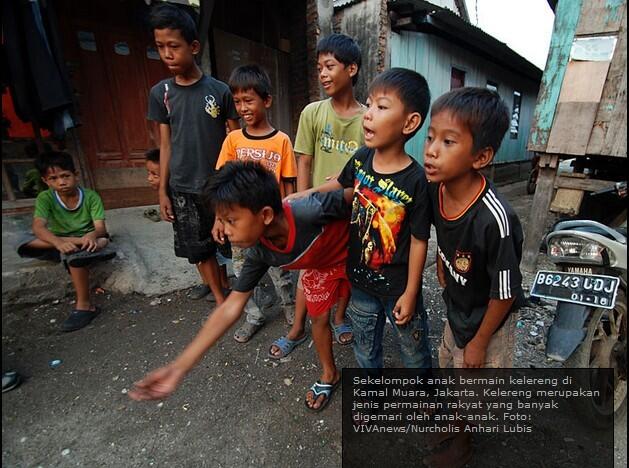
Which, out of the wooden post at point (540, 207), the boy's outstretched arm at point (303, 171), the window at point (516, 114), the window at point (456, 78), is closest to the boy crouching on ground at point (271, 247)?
the boy's outstretched arm at point (303, 171)

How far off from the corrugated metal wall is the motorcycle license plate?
525cm

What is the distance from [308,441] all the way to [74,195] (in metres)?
2.65

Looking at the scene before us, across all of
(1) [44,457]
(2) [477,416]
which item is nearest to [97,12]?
(1) [44,457]

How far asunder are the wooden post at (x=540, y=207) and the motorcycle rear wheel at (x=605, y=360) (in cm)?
201

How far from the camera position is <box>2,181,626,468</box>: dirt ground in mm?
1646

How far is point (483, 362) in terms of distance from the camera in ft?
4.51

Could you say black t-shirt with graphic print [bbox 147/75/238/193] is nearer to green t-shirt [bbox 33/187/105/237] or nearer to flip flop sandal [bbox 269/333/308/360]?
green t-shirt [bbox 33/187/105/237]

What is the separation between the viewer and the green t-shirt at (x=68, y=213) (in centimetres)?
263

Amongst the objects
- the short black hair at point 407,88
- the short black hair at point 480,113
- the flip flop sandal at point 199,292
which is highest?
the short black hair at point 407,88

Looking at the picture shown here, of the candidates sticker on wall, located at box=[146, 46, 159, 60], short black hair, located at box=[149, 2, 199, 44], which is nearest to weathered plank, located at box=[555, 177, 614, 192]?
short black hair, located at box=[149, 2, 199, 44]

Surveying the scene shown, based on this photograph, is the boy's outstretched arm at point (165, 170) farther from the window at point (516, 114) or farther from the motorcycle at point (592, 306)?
the window at point (516, 114)

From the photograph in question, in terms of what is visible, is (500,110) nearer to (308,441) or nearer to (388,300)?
(388,300)

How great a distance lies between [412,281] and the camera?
1.43m

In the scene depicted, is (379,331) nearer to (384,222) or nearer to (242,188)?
(384,222)
